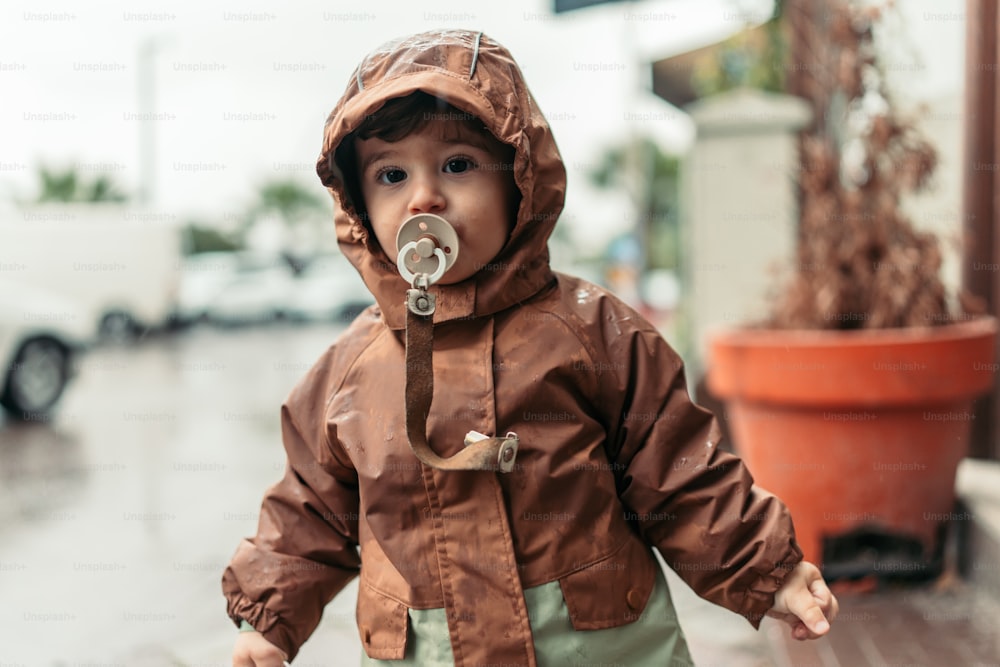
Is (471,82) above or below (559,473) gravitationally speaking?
above

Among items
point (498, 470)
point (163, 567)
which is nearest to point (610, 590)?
point (498, 470)

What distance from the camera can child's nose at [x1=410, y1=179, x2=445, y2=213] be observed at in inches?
52.7

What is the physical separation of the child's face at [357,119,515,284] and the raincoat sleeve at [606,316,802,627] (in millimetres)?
274

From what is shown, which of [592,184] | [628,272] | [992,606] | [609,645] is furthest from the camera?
[592,184]

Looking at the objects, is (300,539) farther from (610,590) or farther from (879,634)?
(879,634)

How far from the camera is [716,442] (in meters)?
1.49

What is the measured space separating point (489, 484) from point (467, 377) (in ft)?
0.53

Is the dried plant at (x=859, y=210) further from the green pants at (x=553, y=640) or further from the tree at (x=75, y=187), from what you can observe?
the tree at (x=75, y=187)

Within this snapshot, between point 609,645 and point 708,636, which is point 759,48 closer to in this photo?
point 708,636

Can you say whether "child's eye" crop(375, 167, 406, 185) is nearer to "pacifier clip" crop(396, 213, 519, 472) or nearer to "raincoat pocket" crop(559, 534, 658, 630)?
"pacifier clip" crop(396, 213, 519, 472)

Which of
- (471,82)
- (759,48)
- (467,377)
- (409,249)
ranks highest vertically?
(759,48)

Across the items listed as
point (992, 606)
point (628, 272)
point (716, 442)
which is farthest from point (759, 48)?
point (628, 272)

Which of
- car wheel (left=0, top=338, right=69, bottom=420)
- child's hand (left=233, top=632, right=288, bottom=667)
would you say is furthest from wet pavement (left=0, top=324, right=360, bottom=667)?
child's hand (left=233, top=632, right=288, bottom=667)

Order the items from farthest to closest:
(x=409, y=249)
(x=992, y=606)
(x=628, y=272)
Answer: (x=628, y=272)
(x=992, y=606)
(x=409, y=249)
